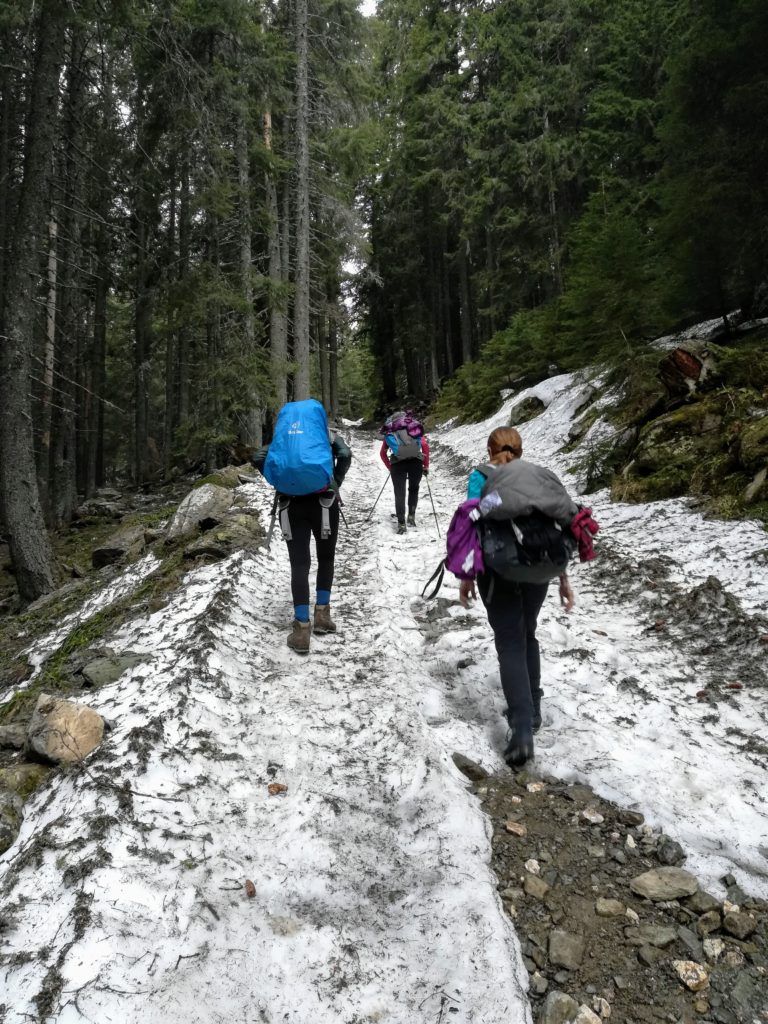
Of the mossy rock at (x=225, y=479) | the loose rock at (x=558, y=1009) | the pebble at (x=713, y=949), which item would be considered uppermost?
the mossy rock at (x=225, y=479)

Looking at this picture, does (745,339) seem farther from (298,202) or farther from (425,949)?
(298,202)

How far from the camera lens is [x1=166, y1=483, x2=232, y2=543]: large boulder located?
823 cm

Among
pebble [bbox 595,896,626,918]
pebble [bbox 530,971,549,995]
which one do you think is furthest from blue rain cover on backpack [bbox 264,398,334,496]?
pebble [bbox 530,971,549,995]

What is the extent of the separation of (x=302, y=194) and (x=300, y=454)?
13071 millimetres

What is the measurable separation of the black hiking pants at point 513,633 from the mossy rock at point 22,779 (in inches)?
106

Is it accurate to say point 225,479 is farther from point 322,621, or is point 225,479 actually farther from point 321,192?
point 321,192

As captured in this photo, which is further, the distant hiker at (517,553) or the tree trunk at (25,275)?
the tree trunk at (25,275)

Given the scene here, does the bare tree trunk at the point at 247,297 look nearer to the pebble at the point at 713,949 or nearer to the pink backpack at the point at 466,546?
the pink backpack at the point at 466,546

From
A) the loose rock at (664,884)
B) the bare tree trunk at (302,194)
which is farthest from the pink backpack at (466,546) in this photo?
the bare tree trunk at (302,194)

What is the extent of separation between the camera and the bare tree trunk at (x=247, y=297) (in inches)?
535

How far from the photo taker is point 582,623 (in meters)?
5.22

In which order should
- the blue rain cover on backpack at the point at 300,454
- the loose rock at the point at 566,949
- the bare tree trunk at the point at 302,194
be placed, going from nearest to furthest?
1. the loose rock at the point at 566,949
2. the blue rain cover on backpack at the point at 300,454
3. the bare tree trunk at the point at 302,194

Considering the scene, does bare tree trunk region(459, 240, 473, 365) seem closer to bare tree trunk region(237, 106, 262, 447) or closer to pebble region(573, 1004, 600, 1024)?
bare tree trunk region(237, 106, 262, 447)

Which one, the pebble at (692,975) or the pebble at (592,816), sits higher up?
the pebble at (592,816)
